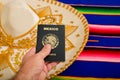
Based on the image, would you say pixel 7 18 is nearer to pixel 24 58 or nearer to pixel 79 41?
pixel 24 58

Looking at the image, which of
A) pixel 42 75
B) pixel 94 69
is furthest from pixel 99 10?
pixel 42 75

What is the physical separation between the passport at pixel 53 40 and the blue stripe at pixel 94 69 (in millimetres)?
87

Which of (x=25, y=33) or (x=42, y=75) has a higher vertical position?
(x=25, y=33)

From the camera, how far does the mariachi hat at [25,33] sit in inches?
37.5

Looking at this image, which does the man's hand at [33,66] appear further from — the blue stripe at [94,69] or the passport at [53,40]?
the blue stripe at [94,69]

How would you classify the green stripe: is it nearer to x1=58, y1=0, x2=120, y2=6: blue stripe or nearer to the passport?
x1=58, y1=0, x2=120, y2=6: blue stripe

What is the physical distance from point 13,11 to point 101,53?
38 cm

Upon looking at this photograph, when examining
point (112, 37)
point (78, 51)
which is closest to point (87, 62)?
point (78, 51)

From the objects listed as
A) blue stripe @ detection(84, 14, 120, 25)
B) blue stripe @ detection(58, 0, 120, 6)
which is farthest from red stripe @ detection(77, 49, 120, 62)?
blue stripe @ detection(58, 0, 120, 6)

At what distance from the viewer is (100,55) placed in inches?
38.9

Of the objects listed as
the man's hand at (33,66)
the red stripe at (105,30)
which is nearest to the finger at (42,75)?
the man's hand at (33,66)

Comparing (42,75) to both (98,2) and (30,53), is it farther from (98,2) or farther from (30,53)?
(98,2)

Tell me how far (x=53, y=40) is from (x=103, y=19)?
28 centimetres

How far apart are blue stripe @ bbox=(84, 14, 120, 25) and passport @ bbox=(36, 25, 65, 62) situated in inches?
7.8
